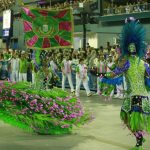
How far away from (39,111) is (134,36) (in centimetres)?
234

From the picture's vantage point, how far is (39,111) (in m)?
7.94

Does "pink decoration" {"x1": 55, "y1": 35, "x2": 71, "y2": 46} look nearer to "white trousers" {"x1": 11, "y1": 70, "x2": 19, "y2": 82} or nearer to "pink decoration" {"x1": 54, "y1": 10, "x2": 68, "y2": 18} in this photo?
"pink decoration" {"x1": 54, "y1": 10, "x2": 68, "y2": 18}

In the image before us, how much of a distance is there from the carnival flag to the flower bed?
2.06 m

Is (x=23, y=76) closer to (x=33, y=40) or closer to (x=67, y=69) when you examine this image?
(x=67, y=69)

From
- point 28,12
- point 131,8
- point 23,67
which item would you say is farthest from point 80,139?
point 131,8

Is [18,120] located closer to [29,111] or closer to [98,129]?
[29,111]

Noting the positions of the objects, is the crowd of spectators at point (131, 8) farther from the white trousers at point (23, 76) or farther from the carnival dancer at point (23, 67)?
the white trousers at point (23, 76)

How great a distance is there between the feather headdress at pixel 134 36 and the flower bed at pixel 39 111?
5.96 feet

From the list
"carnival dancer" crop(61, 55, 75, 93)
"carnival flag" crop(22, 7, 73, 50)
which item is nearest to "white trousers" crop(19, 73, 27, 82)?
"carnival dancer" crop(61, 55, 75, 93)

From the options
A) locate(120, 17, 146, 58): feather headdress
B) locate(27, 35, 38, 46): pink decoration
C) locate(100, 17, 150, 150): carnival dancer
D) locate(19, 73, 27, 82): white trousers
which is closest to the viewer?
locate(100, 17, 150, 150): carnival dancer

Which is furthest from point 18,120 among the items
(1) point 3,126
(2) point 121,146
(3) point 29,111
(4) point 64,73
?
(4) point 64,73

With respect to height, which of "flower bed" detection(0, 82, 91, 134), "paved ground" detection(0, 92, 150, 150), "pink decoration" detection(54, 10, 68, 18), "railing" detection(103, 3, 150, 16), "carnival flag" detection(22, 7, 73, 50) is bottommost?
"paved ground" detection(0, 92, 150, 150)

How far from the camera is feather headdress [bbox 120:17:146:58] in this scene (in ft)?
22.1

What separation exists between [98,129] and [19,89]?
187cm
